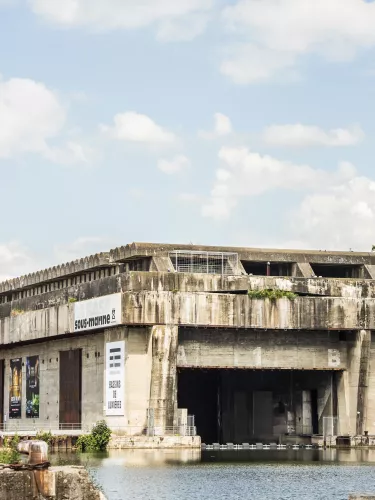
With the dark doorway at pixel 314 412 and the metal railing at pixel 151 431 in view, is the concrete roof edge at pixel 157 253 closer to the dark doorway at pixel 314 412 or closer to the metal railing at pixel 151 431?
the dark doorway at pixel 314 412

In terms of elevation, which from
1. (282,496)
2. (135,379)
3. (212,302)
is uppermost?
(212,302)

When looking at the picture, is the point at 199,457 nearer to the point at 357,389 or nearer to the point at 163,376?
the point at 163,376

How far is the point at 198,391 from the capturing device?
124 metres

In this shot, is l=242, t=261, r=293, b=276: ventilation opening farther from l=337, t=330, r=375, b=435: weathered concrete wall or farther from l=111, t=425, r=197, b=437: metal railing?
l=111, t=425, r=197, b=437: metal railing

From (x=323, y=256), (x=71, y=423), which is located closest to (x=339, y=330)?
(x=323, y=256)

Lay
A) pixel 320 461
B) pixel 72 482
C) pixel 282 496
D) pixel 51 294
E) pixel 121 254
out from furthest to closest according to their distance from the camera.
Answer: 1. pixel 51 294
2. pixel 121 254
3. pixel 320 461
4. pixel 282 496
5. pixel 72 482

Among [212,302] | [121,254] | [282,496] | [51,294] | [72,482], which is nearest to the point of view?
[72,482]

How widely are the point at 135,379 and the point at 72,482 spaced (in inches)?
2717

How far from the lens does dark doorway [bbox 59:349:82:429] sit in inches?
4525

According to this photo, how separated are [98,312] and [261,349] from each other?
14467 millimetres

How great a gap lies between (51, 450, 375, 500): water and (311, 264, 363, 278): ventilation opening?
74.4 feet

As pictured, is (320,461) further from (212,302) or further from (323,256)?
(323,256)

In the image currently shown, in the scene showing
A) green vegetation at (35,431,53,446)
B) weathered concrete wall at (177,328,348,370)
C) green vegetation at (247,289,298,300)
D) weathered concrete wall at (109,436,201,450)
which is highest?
green vegetation at (247,289,298,300)

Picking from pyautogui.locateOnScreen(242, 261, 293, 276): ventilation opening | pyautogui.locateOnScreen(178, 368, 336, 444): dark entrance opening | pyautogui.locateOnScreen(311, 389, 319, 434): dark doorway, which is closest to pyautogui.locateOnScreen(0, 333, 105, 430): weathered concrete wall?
pyautogui.locateOnScreen(178, 368, 336, 444): dark entrance opening
